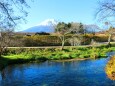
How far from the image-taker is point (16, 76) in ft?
125

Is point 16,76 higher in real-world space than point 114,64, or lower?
lower

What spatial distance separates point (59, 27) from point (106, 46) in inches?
546

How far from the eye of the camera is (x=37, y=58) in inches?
2270

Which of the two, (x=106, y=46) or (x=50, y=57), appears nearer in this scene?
(x=50, y=57)

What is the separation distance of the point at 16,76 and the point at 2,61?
13860 millimetres

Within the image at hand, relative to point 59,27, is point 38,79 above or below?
below

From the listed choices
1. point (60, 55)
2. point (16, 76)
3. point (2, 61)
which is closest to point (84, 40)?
point (60, 55)

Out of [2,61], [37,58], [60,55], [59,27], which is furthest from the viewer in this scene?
[59,27]

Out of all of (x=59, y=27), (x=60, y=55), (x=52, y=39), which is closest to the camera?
(x=60, y=55)

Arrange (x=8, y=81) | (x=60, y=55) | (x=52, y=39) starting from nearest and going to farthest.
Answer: (x=8, y=81), (x=60, y=55), (x=52, y=39)

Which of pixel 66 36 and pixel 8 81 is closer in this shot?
pixel 8 81

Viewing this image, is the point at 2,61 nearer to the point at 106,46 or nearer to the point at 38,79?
the point at 38,79

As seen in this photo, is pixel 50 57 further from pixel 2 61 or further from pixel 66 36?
pixel 66 36

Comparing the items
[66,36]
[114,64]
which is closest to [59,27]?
[66,36]
